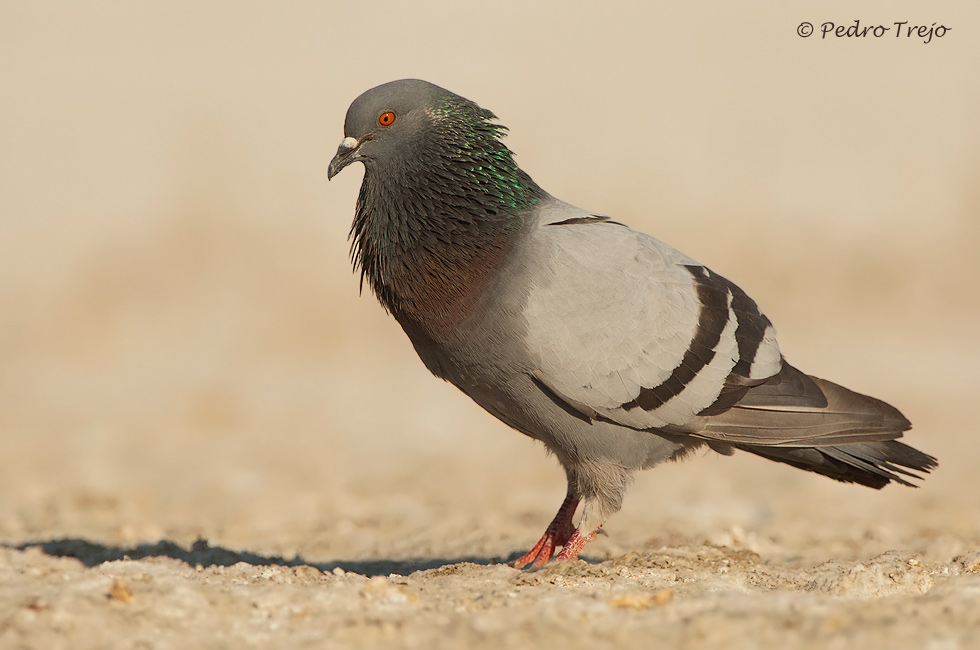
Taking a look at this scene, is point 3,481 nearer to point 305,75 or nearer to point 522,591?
point 522,591

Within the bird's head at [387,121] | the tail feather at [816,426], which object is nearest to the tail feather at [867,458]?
the tail feather at [816,426]

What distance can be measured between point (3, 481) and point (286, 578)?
19.4 ft

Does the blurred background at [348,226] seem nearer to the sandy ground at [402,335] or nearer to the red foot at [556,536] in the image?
the sandy ground at [402,335]

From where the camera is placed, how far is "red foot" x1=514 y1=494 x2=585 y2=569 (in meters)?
6.14

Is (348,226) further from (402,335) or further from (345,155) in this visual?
(345,155)

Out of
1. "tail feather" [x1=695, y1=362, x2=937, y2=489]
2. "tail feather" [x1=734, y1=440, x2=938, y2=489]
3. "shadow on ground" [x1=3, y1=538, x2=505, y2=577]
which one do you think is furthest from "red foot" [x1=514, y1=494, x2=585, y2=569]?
"tail feather" [x1=734, y1=440, x2=938, y2=489]

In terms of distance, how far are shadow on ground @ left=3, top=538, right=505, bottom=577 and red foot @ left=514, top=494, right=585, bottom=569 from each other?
Answer: 1.22ft

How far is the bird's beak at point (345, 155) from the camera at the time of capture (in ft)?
18.6

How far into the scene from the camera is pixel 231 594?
4.16m

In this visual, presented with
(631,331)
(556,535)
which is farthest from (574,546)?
(631,331)

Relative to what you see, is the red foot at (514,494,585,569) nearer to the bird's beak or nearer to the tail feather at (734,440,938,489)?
the tail feather at (734,440,938,489)

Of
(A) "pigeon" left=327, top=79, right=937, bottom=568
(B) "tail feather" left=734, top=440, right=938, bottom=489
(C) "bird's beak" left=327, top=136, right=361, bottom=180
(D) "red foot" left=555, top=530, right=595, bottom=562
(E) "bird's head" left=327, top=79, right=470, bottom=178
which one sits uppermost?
(E) "bird's head" left=327, top=79, right=470, bottom=178

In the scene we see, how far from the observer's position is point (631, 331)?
547 centimetres

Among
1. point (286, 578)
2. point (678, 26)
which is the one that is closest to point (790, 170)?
point (678, 26)
